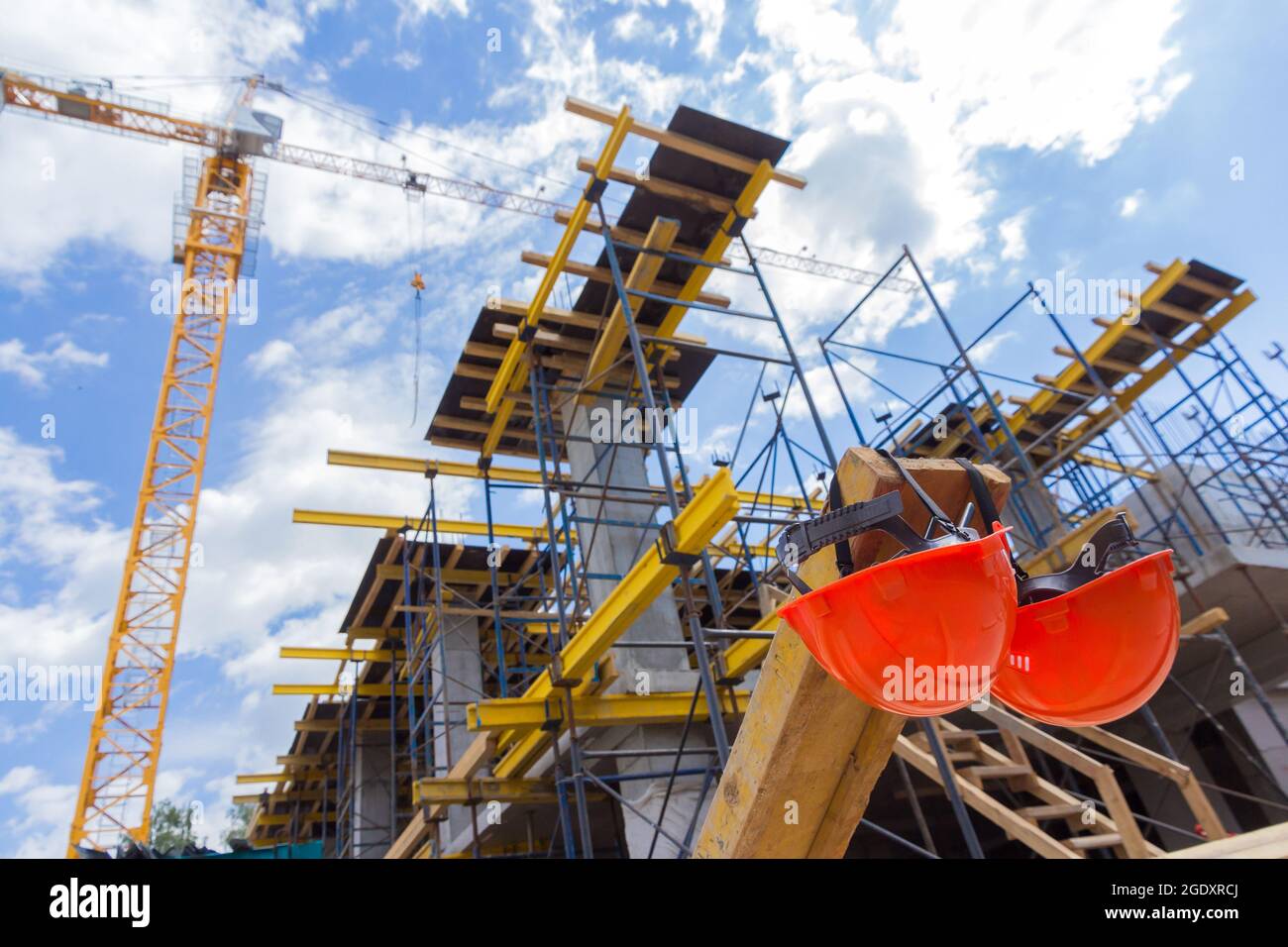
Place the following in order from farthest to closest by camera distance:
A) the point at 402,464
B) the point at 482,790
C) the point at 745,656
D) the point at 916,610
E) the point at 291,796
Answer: the point at 291,796
the point at 402,464
the point at 482,790
the point at 745,656
the point at 916,610

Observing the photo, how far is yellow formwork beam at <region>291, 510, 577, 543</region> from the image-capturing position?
1465 centimetres

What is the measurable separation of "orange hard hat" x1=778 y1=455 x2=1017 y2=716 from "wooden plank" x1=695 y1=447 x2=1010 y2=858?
7.6 inches

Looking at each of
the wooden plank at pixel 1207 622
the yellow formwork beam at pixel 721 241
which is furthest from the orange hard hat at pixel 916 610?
the wooden plank at pixel 1207 622

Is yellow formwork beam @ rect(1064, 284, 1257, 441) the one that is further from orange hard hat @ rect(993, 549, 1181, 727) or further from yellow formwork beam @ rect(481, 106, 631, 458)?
orange hard hat @ rect(993, 549, 1181, 727)

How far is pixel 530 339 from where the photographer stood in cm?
1059

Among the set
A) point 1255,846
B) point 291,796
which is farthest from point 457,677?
point 1255,846

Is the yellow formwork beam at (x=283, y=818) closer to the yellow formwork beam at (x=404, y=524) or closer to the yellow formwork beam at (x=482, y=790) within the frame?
the yellow formwork beam at (x=404, y=524)

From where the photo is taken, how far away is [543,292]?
1020cm

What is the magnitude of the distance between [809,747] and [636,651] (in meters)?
8.09

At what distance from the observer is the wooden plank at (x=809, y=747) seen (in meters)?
1.51

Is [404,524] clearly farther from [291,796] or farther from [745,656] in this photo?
[291,796]

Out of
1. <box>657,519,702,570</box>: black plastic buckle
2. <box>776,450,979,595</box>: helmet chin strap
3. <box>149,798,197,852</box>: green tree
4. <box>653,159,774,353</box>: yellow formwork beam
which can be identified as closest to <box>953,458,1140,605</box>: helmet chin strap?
<box>776,450,979,595</box>: helmet chin strap
